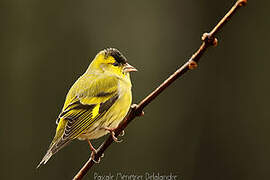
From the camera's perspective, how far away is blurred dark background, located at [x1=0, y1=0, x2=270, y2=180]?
5.81 m

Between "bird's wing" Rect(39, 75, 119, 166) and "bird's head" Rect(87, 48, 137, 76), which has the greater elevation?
"bird's head" Rect(87, 48, 137, 76)

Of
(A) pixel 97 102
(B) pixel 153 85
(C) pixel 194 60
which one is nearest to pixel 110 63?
(A) pixel 97 102

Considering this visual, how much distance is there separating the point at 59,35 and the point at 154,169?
2367 mm

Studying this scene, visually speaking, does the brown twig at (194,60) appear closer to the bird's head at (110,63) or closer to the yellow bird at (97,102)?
the yellow bird at (97,102)

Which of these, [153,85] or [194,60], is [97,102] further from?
[153,85]

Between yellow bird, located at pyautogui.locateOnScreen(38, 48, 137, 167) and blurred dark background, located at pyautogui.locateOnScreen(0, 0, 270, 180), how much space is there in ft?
8.09

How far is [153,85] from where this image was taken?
242 inches

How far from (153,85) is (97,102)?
3.17m

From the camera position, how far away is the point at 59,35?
6238 millimetres

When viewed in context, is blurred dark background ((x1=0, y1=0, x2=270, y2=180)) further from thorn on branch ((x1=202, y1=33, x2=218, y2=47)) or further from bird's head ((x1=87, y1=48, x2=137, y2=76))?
thorn on branch ((x1=202, y1=33, x2=218, y2=47))

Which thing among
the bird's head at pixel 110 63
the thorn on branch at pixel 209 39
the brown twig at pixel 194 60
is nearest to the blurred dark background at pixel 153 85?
the bird's head at pixel 110 63

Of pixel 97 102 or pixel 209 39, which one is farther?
pixel 97 102

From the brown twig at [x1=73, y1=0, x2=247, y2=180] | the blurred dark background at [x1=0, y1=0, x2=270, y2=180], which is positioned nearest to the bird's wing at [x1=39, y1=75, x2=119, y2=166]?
the brown twig at [x1=73, y1=0, x2=247, y2=180]

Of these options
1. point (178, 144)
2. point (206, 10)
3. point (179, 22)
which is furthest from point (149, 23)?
point (178, 144)
